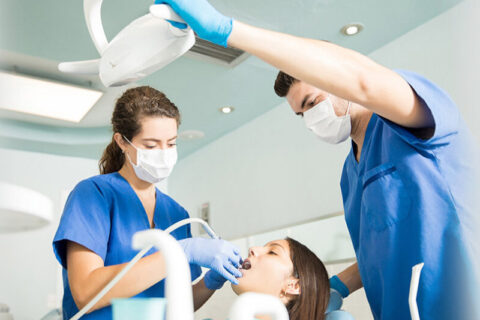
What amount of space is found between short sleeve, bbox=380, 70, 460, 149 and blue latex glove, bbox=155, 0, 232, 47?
1.34 ft

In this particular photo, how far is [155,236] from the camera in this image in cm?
52

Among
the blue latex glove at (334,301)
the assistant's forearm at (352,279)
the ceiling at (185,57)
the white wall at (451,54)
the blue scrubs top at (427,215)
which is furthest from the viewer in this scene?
the assistant's forearm at (352,279)

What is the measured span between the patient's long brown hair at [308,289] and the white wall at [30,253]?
70 centimetres

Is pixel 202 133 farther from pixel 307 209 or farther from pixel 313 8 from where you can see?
pixel 307 209

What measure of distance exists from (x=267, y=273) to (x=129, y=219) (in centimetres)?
45

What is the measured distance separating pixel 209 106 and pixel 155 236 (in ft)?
4.05

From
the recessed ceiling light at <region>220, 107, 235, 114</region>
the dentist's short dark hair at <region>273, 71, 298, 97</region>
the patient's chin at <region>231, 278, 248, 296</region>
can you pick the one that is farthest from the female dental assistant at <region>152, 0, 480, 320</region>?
the recessed ceiling light at <region>220, 107, 235, 114</region>

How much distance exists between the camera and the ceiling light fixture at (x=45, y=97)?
0.71 m

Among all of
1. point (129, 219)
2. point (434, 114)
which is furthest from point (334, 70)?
point (129, 219)

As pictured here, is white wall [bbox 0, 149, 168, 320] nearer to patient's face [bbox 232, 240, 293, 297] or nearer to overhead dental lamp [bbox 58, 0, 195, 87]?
overhead dental lamp [bbox 58, 0, 195, 87]

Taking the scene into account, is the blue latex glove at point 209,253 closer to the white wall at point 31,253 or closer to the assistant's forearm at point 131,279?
the assistant's forearm at point 131,279

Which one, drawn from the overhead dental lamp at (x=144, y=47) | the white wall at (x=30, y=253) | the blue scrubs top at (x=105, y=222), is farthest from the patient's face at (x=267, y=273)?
the overhead dental lamp at (x=144, y=47)

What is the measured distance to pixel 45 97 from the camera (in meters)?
0.90

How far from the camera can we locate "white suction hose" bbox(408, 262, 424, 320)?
82 centimetres
